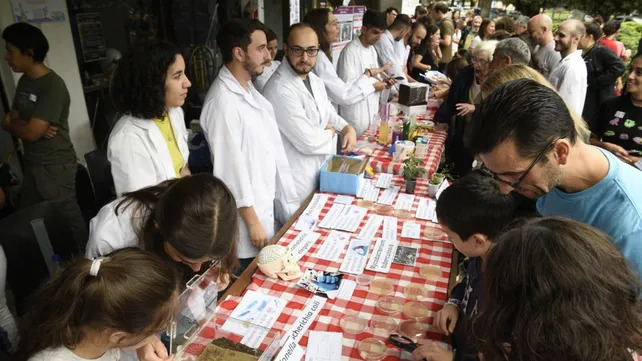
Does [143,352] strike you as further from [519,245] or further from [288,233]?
[519,245]

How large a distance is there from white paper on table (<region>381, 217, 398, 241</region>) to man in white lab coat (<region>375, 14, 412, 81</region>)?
3682mm

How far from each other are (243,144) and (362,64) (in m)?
2.70

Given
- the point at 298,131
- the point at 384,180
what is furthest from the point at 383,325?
the point at 298,131

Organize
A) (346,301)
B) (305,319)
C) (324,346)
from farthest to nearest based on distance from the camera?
(346,301) → (305,319) → (324,346)

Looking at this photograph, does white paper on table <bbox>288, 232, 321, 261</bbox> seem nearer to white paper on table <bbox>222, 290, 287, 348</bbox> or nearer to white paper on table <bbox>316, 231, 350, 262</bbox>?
white paper on table <bbox>316, 231, 350, 262</bbox>

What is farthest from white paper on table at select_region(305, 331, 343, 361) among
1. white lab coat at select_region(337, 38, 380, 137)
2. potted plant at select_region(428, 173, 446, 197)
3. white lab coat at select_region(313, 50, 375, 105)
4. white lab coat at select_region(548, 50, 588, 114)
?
white lab coat at select_region(548, 50, 588, 114)

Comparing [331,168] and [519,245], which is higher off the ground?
[519,245]

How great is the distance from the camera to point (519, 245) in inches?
35.2

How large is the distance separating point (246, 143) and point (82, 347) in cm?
138

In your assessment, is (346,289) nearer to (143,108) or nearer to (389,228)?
(389,228)

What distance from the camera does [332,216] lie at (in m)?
2.42

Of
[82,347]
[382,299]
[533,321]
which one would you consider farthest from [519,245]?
[82,347]

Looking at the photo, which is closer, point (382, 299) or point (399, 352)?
point (399, 352)

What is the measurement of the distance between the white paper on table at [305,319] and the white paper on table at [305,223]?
0.59 metres
